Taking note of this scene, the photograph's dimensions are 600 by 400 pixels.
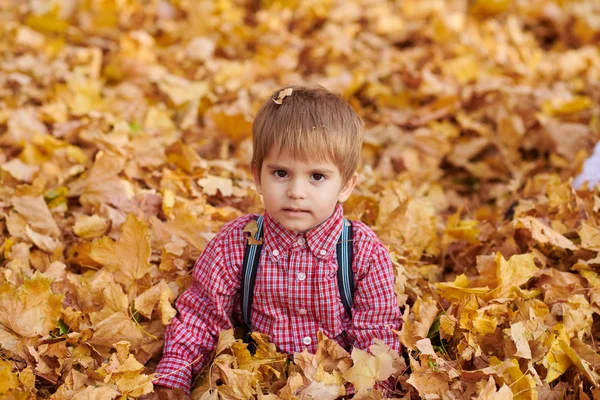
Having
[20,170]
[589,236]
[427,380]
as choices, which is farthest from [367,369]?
[20,170]

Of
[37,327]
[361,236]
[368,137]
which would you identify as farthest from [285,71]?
[37,327]

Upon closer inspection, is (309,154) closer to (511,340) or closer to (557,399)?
(511,340)

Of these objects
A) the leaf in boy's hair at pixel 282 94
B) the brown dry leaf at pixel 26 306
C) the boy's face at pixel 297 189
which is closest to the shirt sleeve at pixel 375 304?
the boy's face at pixel 297 189

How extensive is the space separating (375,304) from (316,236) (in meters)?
0.28

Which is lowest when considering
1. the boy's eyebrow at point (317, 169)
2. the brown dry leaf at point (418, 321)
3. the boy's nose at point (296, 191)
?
the brown dry leaf at point (418, 321)

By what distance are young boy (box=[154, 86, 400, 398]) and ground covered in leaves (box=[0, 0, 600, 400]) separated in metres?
0.08

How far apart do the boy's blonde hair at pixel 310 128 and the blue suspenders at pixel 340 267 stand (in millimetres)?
207

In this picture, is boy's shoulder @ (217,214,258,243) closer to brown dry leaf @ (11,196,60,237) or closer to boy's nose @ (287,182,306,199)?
boy's nose @ (287,182,306,199)

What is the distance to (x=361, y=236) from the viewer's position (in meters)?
2.04

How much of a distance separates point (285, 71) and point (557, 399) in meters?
2.76

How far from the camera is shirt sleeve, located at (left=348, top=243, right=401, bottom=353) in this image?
79.0 inches

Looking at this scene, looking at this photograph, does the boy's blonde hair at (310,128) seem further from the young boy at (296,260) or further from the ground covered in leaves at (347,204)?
the ground covered in leaves at (347,204)

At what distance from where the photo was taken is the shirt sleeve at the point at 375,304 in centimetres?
201

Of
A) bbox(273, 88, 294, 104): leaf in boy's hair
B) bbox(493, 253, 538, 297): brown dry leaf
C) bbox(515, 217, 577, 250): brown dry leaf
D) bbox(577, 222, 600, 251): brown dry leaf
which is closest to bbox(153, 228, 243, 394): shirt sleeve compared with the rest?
bbox(273, 88, 294, 104): leaf in boy's hair
